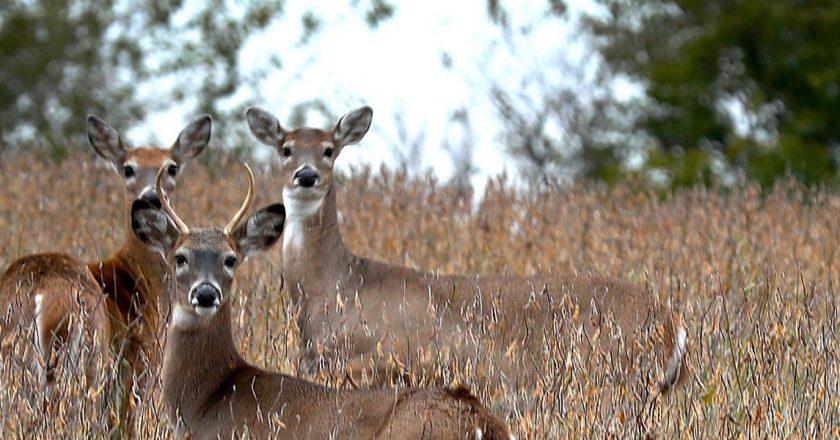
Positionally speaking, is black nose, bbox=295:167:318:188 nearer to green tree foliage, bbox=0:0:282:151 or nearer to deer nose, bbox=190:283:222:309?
deer nose, bbox=190:283:222:309

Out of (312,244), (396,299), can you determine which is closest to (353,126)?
(312,244)

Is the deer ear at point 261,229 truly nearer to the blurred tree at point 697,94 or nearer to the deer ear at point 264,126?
the deer ear at point 264,126

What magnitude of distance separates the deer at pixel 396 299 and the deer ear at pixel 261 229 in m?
0.44

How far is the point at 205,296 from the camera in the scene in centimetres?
732

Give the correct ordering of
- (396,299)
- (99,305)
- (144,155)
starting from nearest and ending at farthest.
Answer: (99,305)
(396,299)
(144,155)

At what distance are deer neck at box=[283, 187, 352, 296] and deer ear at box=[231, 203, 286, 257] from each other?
1.64m

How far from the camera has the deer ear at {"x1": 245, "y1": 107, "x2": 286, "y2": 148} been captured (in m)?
10.7

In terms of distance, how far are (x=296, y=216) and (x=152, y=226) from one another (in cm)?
206

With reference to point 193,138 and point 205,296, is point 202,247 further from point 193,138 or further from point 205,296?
point 193,138

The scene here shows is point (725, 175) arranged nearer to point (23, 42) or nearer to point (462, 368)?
point (23, 42)

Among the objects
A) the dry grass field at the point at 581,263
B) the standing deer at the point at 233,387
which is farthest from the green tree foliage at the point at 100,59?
the standing deer at the point at 233,387

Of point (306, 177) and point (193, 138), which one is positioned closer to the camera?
point (306, 177)

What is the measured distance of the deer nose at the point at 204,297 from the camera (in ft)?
24.0

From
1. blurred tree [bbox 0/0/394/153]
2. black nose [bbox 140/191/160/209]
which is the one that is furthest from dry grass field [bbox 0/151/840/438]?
blurred tree [bbox 0/0/394/153]
